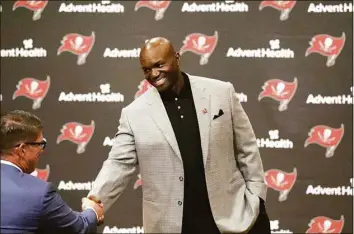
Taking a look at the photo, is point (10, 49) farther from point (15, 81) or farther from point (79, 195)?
point (79, 195)

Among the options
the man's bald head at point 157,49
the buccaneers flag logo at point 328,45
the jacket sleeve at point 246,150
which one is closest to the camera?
the man's bald head at point 157,49

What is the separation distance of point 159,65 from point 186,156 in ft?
1.50

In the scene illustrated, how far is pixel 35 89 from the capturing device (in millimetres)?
4258

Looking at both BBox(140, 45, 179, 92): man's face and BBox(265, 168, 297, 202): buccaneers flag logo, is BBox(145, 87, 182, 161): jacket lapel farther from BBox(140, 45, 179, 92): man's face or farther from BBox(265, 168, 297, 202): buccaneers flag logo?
BBox(265, 168, 297, 202): buccaneers flag logo

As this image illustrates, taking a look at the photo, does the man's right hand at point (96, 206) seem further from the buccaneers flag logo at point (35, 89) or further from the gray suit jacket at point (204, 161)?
the buccaneers flag logo at point (35, 89)

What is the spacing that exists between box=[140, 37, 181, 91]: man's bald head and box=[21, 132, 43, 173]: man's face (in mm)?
669

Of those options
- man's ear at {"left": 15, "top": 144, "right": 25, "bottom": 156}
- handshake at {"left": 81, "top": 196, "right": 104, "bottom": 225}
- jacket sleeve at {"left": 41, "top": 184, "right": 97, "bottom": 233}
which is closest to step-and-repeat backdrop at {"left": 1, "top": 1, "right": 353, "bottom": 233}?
handshake at {"left": 81, "top": 196, "right": 104, "bottom": 225}

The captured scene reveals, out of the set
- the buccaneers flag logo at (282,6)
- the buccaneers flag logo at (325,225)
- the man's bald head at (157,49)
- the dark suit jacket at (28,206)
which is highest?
the buccaneers flag logo at (282,6)

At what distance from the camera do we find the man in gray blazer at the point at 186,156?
259cm

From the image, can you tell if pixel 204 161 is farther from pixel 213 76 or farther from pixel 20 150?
pixel 213 76

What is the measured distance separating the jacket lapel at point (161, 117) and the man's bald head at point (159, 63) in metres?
0.10

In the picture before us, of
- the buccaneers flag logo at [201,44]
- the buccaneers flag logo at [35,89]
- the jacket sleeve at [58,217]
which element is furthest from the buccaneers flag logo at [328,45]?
the jacket sleeve at [58,217]

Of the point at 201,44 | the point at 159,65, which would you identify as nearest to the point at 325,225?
the point at 201,44

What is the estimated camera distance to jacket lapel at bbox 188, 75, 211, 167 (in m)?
2.57
